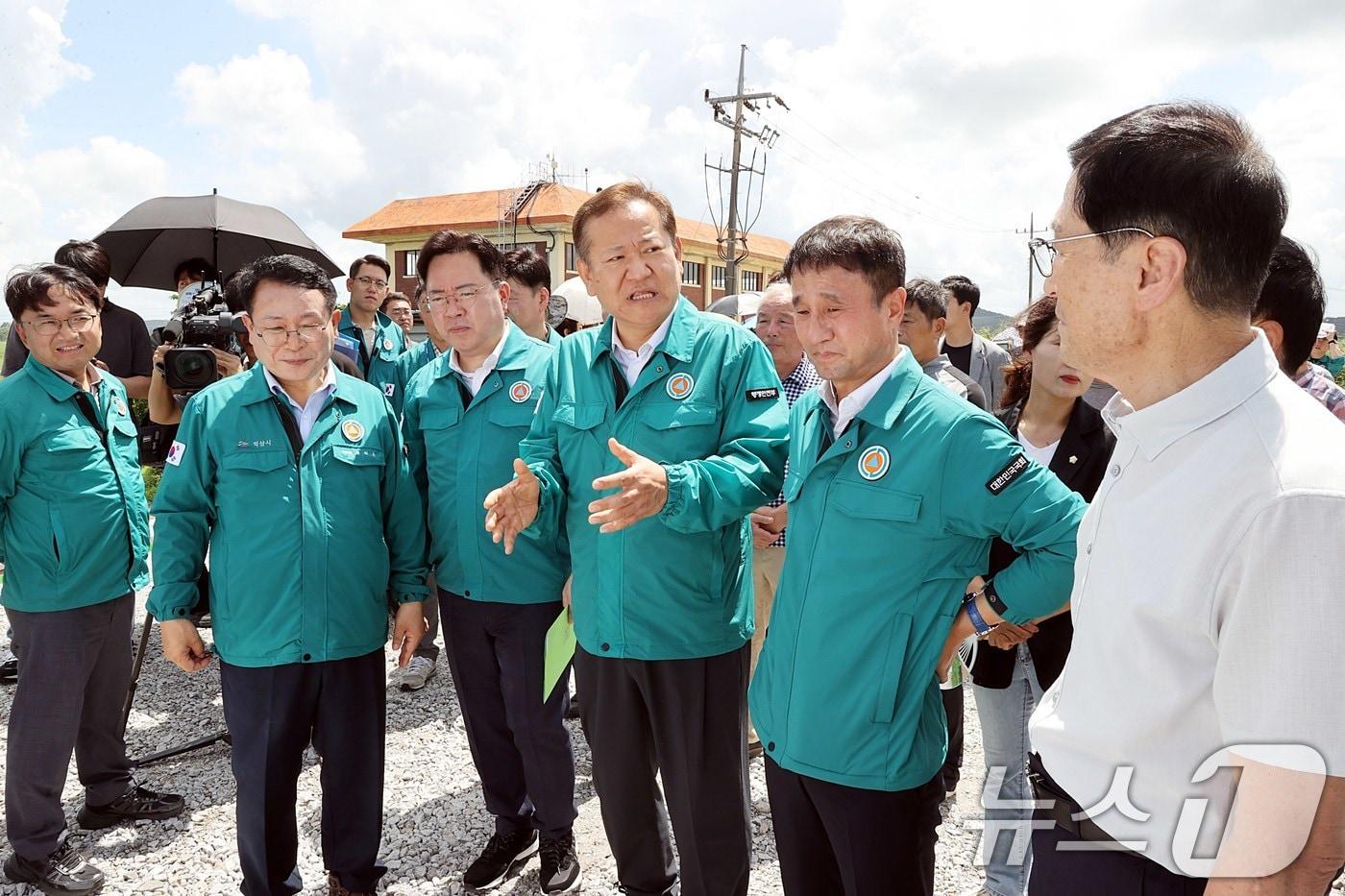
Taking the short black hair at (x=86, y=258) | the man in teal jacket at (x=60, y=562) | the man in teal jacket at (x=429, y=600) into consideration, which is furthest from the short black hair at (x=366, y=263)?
the man in teal jacket at (x=60, y=562)

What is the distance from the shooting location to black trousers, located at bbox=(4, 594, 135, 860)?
2975 mm

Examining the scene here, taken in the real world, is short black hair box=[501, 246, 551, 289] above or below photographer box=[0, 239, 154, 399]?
above

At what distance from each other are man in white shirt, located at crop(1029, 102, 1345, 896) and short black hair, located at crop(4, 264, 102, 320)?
358 cm

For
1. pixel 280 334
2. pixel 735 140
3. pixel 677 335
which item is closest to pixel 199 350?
pixel 280 334

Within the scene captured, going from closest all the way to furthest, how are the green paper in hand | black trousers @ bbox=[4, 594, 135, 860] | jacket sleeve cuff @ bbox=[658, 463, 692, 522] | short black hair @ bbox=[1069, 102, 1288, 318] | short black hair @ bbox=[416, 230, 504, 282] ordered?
short black hair @ bbox=[1069, 102, 1288, 318] → jacket sleeve cuff @ bbox=[658, 463, 692, 522] → the green paper in hand → black trousers @ bbox=[4, 594, 135, 860] → short black hair @ bbox=[416, 230, 504, 282]

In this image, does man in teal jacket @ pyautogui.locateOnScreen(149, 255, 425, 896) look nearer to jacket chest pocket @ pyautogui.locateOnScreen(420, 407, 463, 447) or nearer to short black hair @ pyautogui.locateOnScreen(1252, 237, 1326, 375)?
jacket chest pocket @ pyautogui.locateOnScreen(420, 407, 463, 447)

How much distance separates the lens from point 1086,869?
4.32 ft

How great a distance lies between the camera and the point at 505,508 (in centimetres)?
235

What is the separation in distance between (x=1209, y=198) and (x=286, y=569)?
8.49ft

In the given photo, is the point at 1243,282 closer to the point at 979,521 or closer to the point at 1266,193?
the point at 1266,193

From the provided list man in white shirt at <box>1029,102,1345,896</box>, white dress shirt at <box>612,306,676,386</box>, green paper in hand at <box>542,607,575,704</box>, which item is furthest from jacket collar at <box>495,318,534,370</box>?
man in white shirt at <box>1029,102,1345,896</box>

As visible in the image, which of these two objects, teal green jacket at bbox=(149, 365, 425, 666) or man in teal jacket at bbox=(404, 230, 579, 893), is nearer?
teal green jacket at bbox=(149, 365, 425, 666)

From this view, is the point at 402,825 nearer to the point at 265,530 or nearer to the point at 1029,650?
the point at 265,530

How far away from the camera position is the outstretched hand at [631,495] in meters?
1.97
